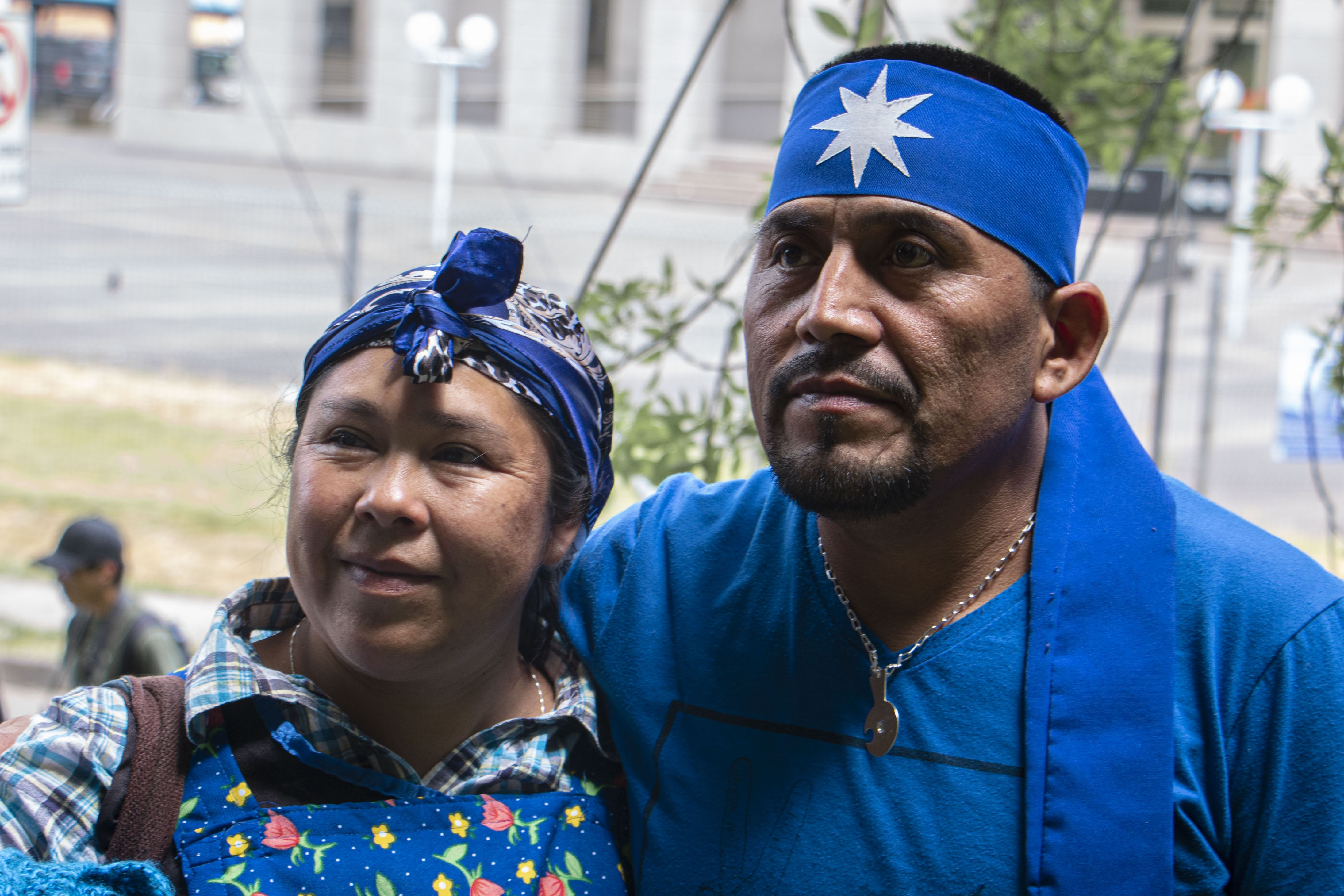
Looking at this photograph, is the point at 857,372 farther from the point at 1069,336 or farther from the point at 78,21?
the point at 78,21

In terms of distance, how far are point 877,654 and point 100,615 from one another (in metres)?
4.12

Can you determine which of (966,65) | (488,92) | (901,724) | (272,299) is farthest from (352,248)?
(488,92)

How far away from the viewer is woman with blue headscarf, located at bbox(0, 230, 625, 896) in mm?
1503

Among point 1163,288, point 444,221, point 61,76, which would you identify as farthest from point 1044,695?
point 61,76

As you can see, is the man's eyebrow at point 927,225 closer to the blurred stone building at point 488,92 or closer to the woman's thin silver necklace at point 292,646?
the woman's thin silver necklace at point 292,646

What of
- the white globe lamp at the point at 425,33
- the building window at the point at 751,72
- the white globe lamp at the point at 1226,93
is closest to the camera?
the white globe lamp at the point at 1226,93

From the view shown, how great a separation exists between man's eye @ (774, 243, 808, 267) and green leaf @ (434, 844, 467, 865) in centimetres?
82

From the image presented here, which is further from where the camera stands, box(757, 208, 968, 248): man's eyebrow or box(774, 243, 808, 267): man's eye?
box(774, 243, 808, 267): man's eye

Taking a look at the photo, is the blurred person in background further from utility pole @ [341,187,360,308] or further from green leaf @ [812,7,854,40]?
green leaf @ [812,7,854,40]

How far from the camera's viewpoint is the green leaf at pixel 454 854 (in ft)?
5.23

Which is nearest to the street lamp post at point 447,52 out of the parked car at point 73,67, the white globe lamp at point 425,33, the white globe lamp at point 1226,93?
the white globe lamp at point 425,33

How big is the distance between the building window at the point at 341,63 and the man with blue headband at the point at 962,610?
799 inches

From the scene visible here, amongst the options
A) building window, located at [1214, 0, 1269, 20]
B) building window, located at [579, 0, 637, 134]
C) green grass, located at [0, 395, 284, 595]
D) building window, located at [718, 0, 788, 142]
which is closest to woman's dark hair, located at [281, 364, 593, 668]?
green grass, located at [0, 395, 284, 595]

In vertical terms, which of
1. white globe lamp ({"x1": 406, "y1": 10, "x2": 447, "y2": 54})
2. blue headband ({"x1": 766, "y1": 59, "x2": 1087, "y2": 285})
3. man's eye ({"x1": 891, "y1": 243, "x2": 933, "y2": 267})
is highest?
white globe lamp ({"x1": 406, "y1": 10, "x2": 447, "y2": 54})
